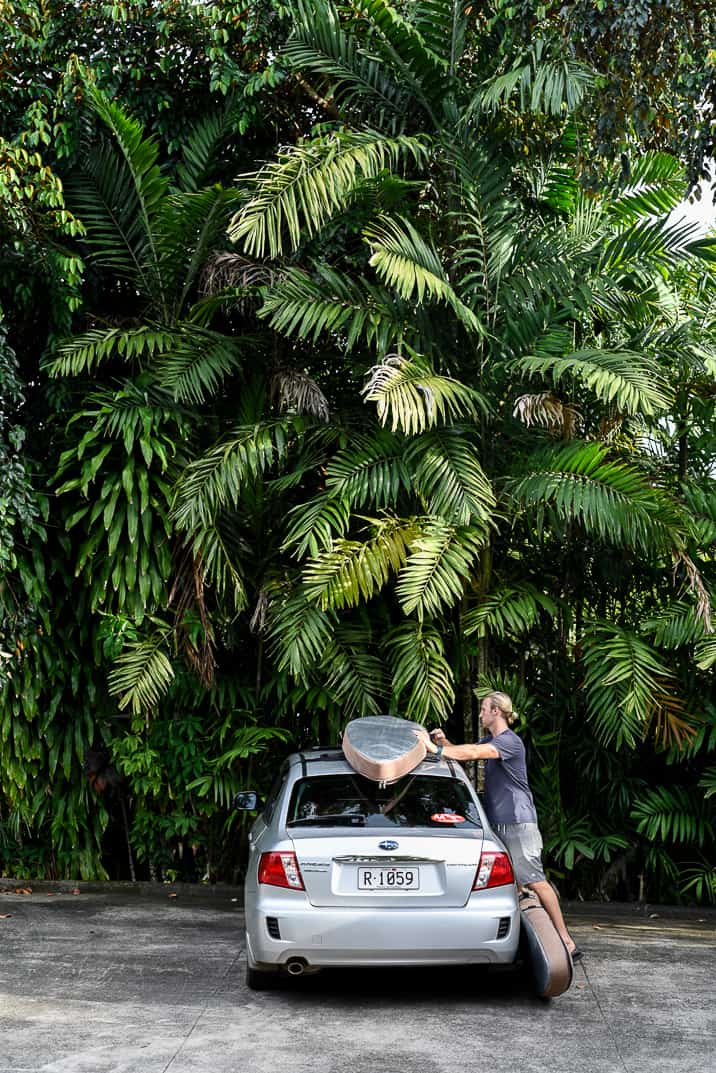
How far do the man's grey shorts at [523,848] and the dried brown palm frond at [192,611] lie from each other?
10.2 feet

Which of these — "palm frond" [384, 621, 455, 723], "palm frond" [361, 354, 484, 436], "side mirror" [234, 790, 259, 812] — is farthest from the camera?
"palm frond" [384, 621, 455, 723]

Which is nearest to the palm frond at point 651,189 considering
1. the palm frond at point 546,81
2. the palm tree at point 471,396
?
the palm tree at point 471,396

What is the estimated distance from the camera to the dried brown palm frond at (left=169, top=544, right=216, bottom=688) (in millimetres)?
9117

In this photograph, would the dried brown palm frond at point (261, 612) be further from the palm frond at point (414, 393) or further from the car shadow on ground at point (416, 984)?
the car shadow on ground at point (416, 984)

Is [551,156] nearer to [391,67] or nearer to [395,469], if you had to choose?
[391,67]

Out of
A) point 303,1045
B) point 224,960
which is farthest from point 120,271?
point 303,1045

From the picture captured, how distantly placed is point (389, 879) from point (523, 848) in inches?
44.1

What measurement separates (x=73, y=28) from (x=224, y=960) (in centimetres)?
715

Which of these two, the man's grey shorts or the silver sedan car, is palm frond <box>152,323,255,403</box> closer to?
the silver sedan car

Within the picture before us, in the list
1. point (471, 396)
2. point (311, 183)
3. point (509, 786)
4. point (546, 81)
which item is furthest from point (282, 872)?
point (546, 81)

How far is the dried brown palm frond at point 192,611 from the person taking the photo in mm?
9117

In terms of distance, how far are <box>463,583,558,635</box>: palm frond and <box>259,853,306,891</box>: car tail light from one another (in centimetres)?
302

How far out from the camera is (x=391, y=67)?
30.8ft

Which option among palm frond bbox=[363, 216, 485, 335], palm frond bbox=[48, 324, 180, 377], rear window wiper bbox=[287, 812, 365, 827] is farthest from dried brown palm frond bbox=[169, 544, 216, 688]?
rear window wiper bbox=[287, 812, 365, 827]
